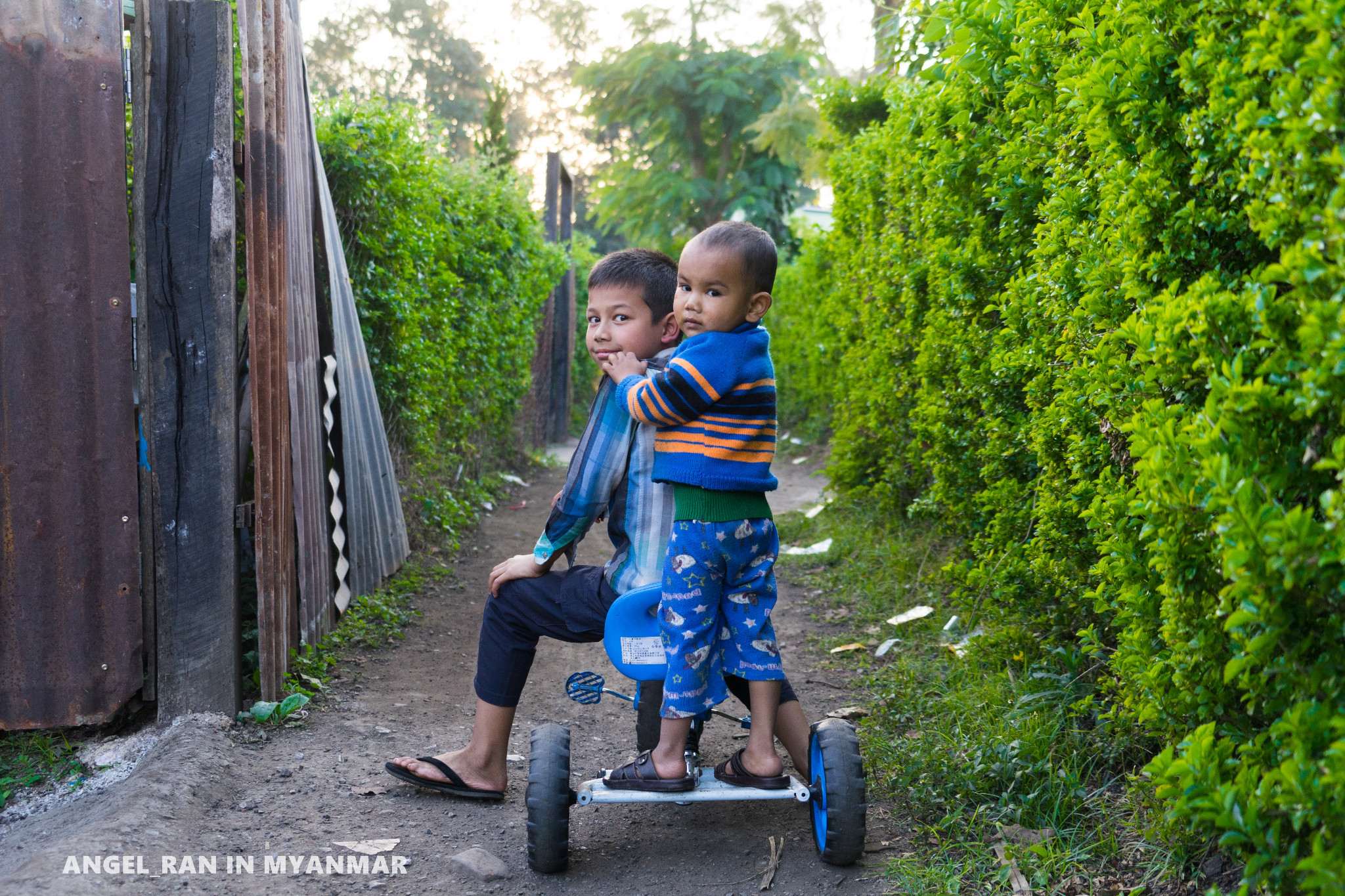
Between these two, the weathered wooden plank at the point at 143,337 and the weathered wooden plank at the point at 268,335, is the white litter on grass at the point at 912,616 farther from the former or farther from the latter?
the weathered wooden plank at the point at 143,337

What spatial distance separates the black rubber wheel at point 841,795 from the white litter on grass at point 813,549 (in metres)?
4.18

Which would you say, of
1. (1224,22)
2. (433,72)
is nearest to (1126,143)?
(1224,22)

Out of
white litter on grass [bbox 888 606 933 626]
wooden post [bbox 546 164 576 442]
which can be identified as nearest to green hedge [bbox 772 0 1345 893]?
white litter on grass [bbox 888 606 933 626]

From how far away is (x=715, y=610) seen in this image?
255 cm

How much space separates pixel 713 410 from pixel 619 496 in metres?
0.43

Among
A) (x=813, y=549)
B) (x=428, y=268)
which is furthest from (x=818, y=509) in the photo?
(x=428, y=268)

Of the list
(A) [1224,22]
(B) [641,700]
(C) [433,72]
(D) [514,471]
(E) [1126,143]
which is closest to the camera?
(A) [1224,22]

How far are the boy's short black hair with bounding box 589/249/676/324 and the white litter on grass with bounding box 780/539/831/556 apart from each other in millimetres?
4161

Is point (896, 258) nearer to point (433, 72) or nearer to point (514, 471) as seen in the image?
point (514, 471)

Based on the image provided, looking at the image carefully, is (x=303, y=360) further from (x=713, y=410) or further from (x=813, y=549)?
(x=813, y=549)

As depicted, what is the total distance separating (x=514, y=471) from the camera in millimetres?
10695

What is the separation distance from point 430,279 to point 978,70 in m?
3.88

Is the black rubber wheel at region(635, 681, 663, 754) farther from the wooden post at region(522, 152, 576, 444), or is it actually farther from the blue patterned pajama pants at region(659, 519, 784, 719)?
the wooden post at region(522, 152, 576, 444)

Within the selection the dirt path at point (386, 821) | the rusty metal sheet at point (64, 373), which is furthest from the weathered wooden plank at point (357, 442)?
the rusty metal sheet at point (64, 373)
